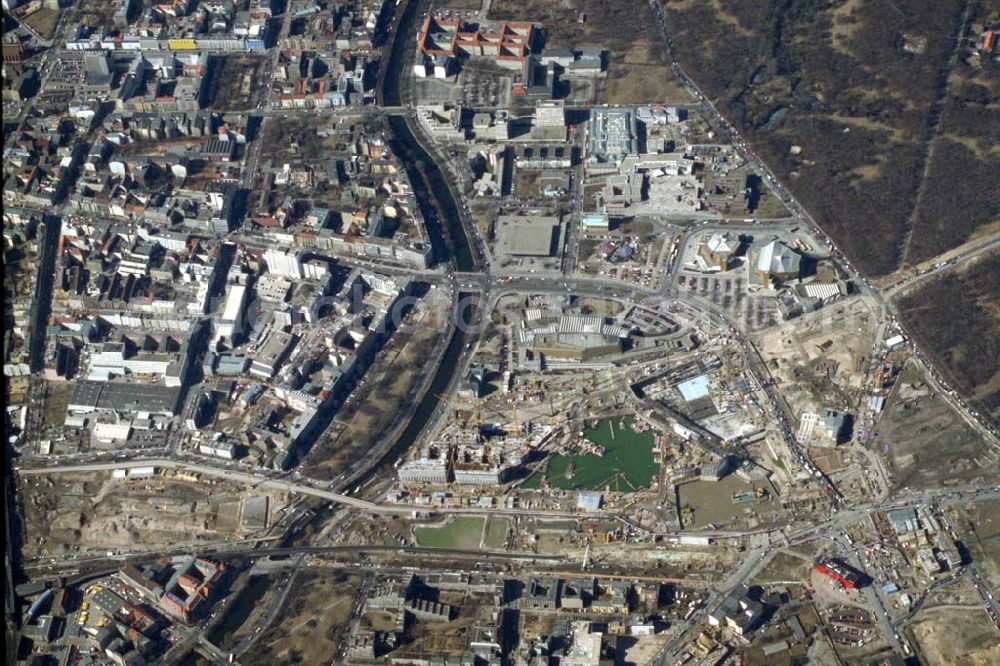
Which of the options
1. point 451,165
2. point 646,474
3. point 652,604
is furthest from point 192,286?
point 652,604

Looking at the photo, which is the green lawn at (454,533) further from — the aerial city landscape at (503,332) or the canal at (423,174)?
the canal at (423,174)

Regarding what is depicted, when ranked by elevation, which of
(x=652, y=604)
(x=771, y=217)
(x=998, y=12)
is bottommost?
(x=652, y=604)

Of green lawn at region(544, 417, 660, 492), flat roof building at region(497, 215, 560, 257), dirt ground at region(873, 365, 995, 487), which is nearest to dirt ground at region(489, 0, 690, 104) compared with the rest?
flat roof building at region(497, 215, 560, 257)

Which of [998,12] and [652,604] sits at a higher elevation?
[998,12]

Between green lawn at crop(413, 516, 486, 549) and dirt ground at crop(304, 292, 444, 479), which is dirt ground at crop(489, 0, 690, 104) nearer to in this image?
dirt ground at crop(304, 292, 444, 479)

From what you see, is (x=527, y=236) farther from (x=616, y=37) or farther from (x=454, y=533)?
(x=616, y=37)

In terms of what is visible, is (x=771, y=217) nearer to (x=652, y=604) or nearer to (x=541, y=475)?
(x=541, y=475)

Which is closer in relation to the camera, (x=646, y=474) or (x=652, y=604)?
(x=652, y=604)

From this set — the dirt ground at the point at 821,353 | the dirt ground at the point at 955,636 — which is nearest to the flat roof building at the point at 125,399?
the dirt ground at the point at 821,353
